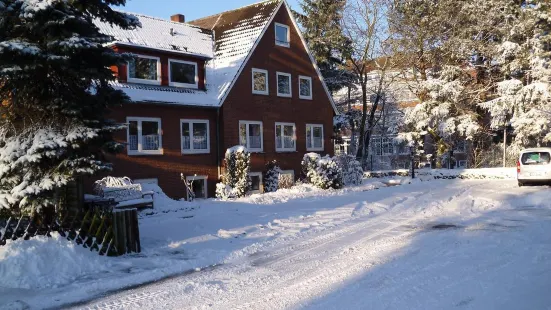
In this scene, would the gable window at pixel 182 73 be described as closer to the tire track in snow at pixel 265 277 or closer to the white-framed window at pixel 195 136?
the white-framed window at pixel 195 136

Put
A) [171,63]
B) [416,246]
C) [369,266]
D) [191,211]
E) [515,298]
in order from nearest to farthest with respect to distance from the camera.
Answer: [515,298], [369,266], [416,246], [191,211], [171,63]

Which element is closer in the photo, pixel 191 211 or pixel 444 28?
pixel 191 211

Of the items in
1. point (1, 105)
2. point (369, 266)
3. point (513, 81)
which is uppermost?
point (513, 81)

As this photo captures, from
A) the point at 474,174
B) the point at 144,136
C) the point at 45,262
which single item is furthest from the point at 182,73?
the point at 474,174

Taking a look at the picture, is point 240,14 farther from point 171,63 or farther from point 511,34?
point 511,34

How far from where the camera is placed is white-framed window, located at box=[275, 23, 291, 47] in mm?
27578

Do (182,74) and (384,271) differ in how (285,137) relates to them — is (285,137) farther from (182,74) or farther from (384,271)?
(384,271)

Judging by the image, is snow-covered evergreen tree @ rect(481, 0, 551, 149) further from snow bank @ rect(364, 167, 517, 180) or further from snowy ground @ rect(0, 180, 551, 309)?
snowy ground @ rect(0, 180, 551, 309)

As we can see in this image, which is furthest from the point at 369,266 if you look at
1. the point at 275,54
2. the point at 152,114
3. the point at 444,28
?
the point at 444,28

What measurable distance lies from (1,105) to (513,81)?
95.3 feet

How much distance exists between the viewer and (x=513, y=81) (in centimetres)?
3033

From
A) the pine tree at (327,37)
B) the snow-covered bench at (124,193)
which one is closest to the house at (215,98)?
the snow-covered bench at (124,193)

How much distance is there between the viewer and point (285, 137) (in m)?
28.0

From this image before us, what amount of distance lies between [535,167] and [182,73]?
1679 cm
